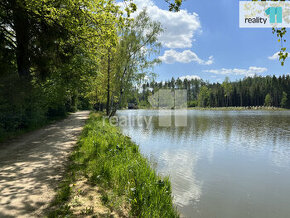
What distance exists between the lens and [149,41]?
1998cm

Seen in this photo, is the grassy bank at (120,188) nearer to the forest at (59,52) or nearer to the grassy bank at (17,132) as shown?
the forest at (59,52)

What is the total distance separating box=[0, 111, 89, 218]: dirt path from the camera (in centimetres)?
370

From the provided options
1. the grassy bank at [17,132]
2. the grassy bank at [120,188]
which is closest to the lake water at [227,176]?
the grassy bank at [120,188]

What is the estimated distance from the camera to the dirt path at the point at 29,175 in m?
3.70

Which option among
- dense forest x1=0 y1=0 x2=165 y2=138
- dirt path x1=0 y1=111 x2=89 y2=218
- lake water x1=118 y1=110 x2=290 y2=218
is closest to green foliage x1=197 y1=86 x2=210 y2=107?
dense forest x1=0 y1=0 x2=165 y2=138

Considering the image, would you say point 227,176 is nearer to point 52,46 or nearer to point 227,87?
point 52,46

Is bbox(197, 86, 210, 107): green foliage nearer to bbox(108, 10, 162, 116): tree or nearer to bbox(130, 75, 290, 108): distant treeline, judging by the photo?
bbox(130, 75, 290, 108): distant treeline

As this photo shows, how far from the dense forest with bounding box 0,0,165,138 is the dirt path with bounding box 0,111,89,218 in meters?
3.38

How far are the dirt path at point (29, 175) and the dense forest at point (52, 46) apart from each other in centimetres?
338

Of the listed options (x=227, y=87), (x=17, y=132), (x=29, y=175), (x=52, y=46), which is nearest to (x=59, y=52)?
(x=52, y=46)

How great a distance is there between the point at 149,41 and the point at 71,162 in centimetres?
1683

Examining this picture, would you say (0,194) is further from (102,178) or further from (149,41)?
(149,41)

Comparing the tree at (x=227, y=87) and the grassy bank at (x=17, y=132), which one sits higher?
the tree at (x=227, y=87)

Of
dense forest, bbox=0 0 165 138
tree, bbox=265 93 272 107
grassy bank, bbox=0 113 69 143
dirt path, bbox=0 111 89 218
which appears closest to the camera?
dirt path, bbox=0 111 89 218
